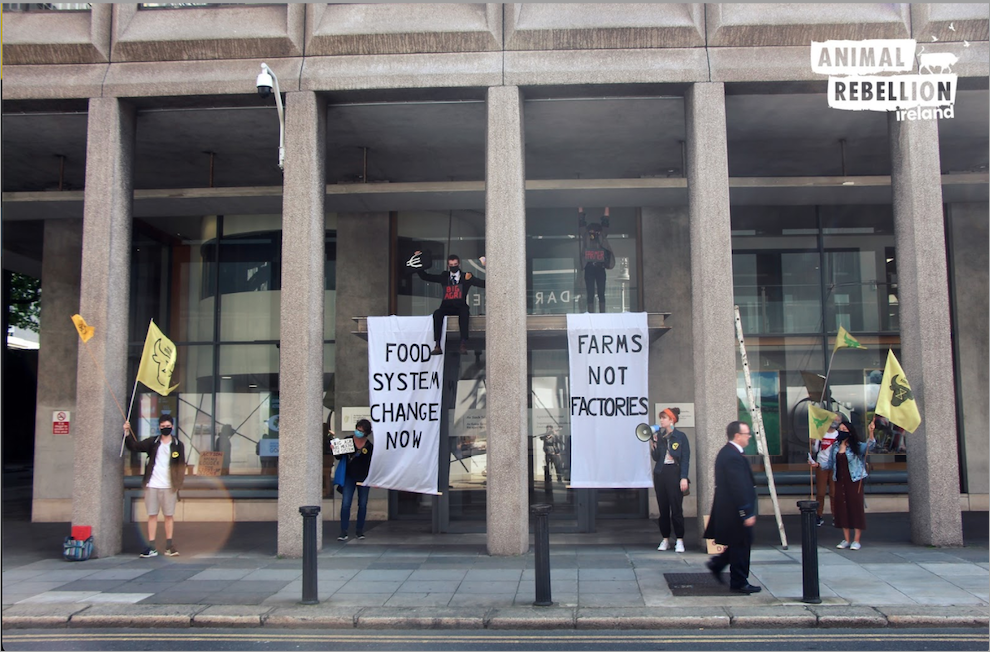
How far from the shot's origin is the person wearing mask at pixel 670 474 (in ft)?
37.1

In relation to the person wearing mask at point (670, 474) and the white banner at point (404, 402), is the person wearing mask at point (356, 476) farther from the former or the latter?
the person wearing mask at point (670, 474)

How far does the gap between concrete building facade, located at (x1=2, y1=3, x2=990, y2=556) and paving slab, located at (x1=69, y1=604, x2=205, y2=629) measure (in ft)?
10.0

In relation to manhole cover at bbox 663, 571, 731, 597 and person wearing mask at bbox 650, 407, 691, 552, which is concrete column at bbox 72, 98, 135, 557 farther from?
manhole cover at bbox 663, 571, 731, 597

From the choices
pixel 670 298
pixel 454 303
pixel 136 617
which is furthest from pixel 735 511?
pixel 670 298

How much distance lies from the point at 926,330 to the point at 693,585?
537 cm

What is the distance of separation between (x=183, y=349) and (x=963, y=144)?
15412 millimetres

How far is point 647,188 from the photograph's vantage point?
46.5ft

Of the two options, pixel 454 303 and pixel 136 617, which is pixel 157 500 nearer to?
pixel 136 617

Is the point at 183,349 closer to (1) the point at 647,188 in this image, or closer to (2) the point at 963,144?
(1) the point at 647,188

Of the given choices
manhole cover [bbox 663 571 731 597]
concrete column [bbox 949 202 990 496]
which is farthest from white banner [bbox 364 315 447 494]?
concrete column [bbox 949 202 990 496]

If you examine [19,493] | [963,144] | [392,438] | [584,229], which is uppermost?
[963,144]

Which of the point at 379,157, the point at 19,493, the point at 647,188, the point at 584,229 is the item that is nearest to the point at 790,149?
the point at 647,188

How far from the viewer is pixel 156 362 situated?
39.2 feet

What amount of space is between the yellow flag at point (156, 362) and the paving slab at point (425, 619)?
5.52 meters
